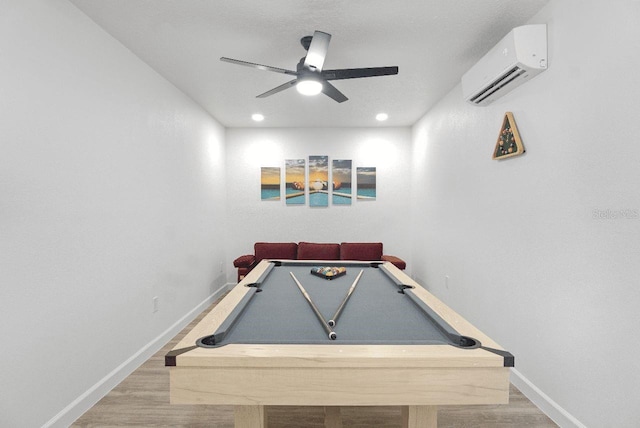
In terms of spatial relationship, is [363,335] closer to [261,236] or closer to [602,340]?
[602,340]

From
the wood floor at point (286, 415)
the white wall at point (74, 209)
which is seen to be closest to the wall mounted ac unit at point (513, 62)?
the wood floor at point (286, 415)

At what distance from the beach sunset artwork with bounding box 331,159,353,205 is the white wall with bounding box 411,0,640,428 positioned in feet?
7.80

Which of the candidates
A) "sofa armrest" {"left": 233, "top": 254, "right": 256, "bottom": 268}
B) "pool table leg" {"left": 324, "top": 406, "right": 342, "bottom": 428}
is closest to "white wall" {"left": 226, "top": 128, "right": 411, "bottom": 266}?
"sofa armrest" {"left": 233, "top": 254, "right": 256, "bottom": 268}

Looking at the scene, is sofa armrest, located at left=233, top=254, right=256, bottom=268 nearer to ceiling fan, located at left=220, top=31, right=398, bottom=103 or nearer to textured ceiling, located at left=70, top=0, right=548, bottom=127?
textured ceiling, located at left=70, top=0, right=548, bottom=127

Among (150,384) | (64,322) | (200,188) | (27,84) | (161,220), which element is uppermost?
(27,84)

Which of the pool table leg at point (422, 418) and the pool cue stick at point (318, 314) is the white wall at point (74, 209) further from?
the pool table leg at point (422, 418)

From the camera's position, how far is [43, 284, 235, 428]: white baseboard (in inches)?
72.1

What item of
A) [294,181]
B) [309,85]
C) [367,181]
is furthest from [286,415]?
[367,181]

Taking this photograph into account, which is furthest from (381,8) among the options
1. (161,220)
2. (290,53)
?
(161,220)

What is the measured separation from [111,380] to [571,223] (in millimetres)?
3224

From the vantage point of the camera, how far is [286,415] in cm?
198

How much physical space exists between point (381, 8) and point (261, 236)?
3715mm

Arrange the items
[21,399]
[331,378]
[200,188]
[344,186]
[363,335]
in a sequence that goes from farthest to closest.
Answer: [344,186], [200,188], [21,399], [363,335], [331,378]

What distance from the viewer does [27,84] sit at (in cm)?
166
